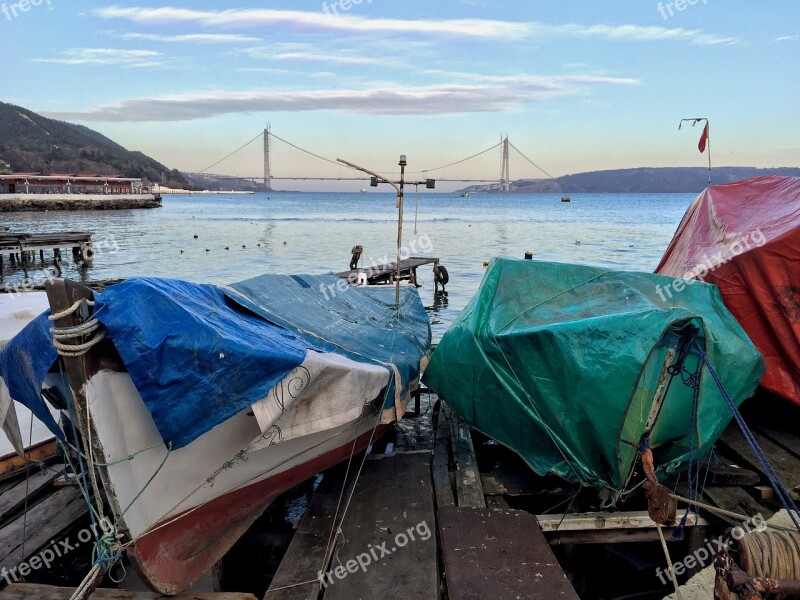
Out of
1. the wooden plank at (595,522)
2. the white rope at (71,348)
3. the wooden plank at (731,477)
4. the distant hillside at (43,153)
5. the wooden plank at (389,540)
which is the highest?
the distant hillside at (43,153)

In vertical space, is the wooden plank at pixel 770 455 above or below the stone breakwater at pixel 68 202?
below

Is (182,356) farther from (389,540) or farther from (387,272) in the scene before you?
(387,272)

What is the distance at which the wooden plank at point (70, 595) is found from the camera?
474 cm

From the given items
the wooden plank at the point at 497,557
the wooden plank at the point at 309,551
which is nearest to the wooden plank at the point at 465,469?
the wooden plank at the point at 497,557

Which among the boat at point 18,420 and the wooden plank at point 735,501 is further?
the wooden plank at point 735,501

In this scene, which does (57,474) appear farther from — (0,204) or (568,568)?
(0,204)

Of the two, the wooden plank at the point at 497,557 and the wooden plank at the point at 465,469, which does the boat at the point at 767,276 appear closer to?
the wooden plank at the point at 465,469

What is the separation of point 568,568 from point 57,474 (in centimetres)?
626

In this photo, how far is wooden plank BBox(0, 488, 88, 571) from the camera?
18.1ft

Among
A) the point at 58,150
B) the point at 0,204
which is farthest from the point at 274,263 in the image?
the point at 58,150

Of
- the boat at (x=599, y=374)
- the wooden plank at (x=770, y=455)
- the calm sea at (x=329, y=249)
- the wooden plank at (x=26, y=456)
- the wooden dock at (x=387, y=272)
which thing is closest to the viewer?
the boat at (x=599, y=374)

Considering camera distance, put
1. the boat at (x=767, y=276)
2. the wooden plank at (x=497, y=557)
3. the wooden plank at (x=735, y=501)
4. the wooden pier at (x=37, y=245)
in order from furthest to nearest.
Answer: the wooden pier at (x=37, y=245) < the boat at (x=767, y=276) < the wooden plank at (x=735, y=501) < the wooden plank at (x=497, y=557)

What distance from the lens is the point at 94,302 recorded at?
168 inches

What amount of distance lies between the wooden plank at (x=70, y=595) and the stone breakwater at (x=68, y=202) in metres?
90.2
